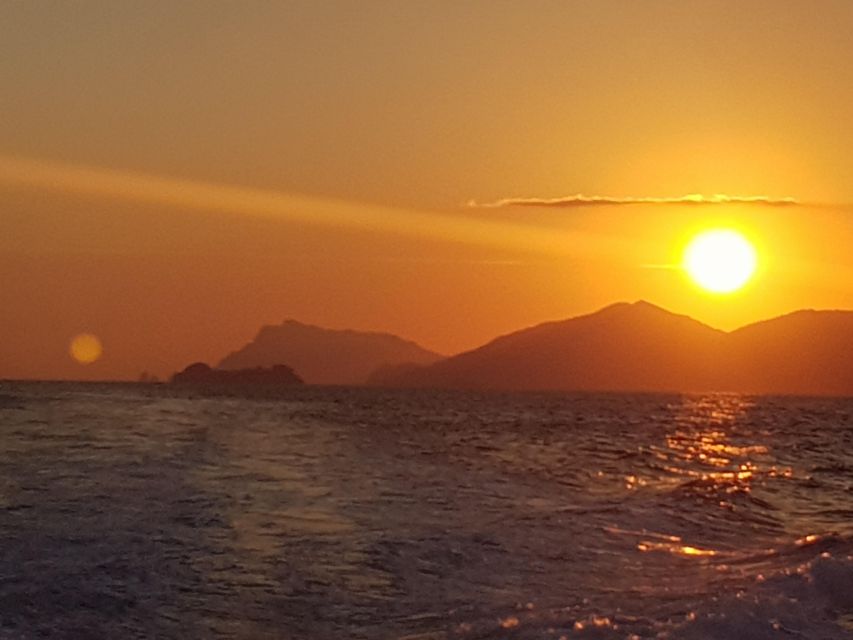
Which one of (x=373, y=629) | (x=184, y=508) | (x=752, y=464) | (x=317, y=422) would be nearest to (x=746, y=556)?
(x=373, y=629)

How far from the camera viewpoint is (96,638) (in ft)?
44.5

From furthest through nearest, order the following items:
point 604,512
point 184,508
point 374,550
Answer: point 604,512, point 184,508, point 374,550

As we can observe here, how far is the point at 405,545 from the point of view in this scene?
774 inches

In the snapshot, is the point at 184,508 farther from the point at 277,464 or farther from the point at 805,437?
the point at 805,437

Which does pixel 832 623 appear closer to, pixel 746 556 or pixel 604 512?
pixel 746 556

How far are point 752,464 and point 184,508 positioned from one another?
24.6 m

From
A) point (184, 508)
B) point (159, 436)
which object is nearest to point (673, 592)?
point (184, 508)

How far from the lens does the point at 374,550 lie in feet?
62.7

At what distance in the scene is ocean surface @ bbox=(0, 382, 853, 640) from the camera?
47.6ft

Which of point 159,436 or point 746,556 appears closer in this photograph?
point 746,556

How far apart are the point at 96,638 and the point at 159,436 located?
3094 cm

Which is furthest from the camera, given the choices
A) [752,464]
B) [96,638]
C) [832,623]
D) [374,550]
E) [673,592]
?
[752,464]

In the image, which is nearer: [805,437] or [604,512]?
[604,512]

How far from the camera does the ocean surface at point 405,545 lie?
47.6ft
